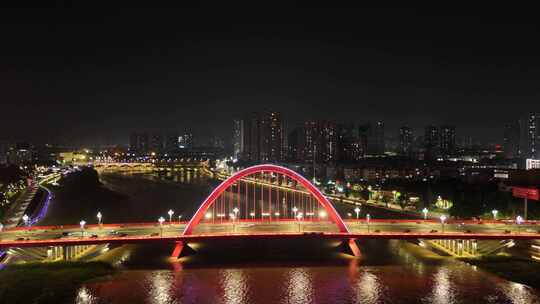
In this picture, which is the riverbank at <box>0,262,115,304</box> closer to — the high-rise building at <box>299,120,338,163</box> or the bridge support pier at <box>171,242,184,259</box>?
the bridge support pier at <box>171,242,184,259</box>

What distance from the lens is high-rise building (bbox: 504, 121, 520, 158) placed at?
11412 centimetres

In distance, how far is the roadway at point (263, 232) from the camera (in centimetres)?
2202

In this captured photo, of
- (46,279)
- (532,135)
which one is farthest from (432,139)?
(46,279)

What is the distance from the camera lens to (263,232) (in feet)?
76.3

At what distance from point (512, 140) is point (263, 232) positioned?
109m

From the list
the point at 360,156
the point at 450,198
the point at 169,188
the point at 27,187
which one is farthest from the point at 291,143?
the point at 450,198

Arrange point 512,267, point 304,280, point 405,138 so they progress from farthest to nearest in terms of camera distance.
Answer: point 405,138 → point 512,267 → point 304,280

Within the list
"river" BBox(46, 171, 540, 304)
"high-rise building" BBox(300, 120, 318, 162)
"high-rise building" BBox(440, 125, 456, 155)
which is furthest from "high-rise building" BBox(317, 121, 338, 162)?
"river" BBox(46, 171, 540, 304)

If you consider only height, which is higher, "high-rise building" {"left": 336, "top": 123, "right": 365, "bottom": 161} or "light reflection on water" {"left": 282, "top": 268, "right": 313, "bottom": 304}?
"high-rise building" {"left": 336, "top": 123, "right": 365, "bottom": 161}

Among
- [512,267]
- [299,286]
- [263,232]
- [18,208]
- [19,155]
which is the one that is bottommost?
[299,286]

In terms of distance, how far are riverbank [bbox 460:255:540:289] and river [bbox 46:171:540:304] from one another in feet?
1.71

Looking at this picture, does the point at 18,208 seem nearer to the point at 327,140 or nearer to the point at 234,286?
the point at 234,286

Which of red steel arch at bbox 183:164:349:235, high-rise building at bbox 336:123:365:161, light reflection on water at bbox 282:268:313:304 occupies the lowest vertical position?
light reflection on water at bbox 282:268:313:304

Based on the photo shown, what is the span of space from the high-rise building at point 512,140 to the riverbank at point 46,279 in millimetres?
108426
